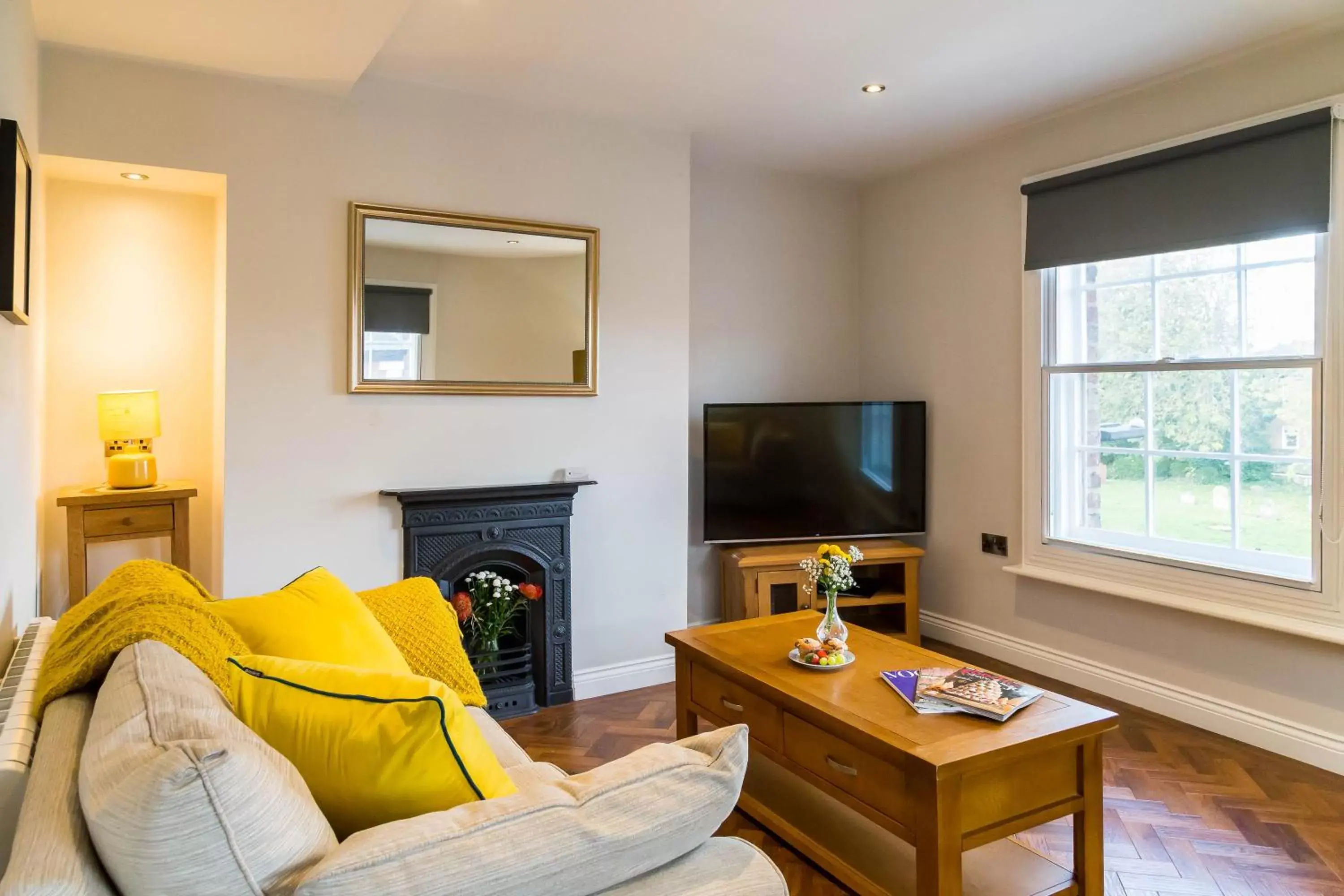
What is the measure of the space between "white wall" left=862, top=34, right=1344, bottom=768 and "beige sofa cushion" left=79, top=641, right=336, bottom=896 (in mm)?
3340

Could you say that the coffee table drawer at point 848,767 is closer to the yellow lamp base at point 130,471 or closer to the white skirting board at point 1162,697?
the white skirting board at point 1162,697

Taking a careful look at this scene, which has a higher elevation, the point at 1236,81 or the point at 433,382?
the point at 1236,81

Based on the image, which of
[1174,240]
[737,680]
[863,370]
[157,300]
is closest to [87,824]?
[737,680]

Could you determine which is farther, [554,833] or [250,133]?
[250,133]

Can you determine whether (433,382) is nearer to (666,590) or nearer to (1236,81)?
(666,590)

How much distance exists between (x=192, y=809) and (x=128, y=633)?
69cm

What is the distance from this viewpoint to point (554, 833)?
39.1 inches

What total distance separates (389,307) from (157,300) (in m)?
1.00

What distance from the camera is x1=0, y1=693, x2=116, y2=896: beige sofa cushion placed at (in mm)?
782

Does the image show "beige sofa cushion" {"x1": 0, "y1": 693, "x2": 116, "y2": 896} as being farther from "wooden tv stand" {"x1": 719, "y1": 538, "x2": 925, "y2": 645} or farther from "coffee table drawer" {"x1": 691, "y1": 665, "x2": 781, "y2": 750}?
"wooden tv stand" {"x1": 719, "y1": 538, "x2": 925, "y2": 645}

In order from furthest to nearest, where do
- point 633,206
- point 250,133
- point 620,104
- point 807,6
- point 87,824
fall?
point 633,206 < point 620,104 < point 250,133 < point 807,6 < point 87,824

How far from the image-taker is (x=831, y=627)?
251 cm

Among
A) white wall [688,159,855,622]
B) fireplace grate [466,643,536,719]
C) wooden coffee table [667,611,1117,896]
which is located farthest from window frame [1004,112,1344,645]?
fireplace grate [466,643,536,719]

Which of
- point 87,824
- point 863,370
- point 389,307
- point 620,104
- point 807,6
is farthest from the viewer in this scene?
point 863,370
